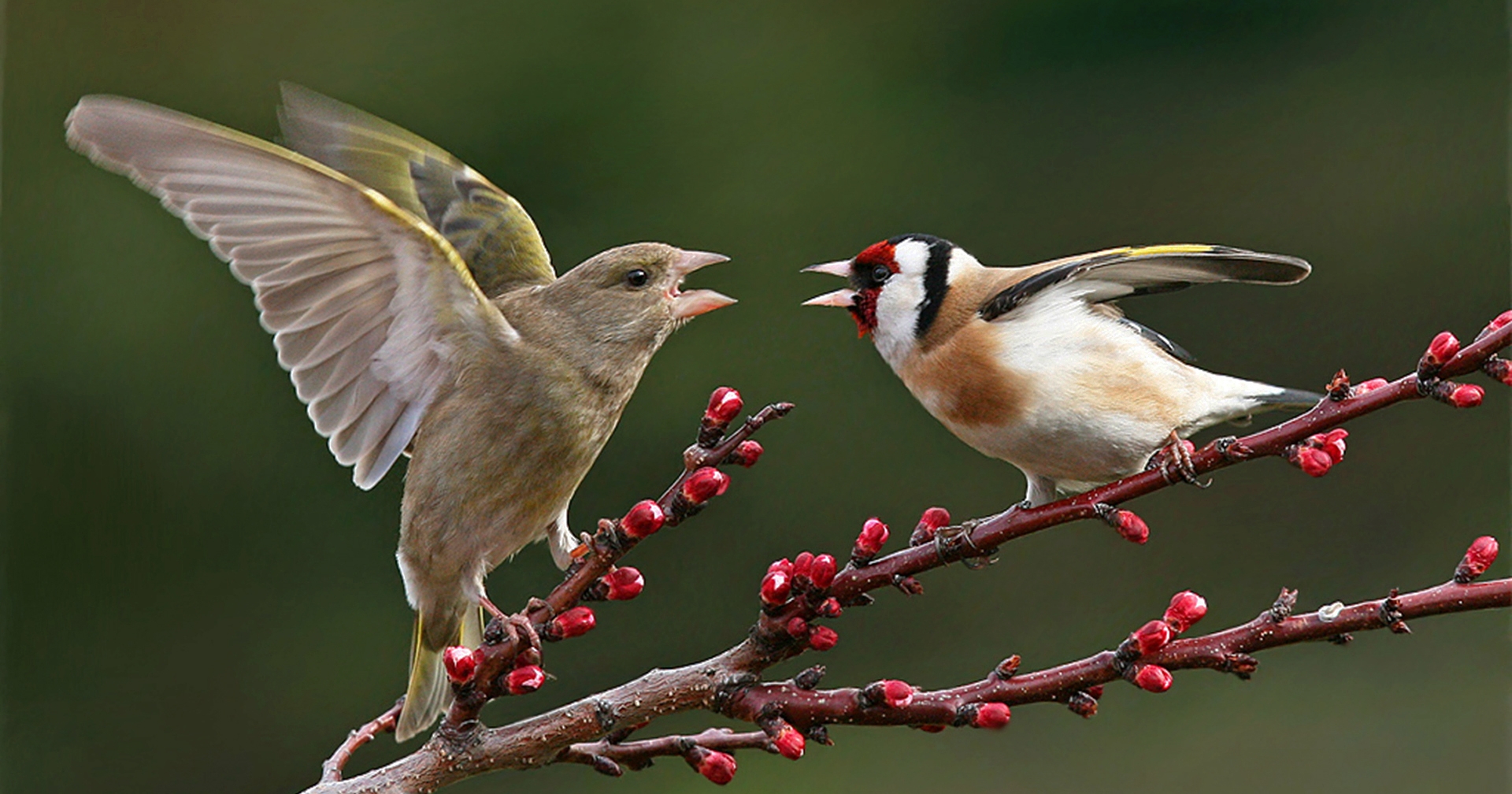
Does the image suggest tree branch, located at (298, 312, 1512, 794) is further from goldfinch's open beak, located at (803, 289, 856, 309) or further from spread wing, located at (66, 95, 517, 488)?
spread wing, located at (66, 95, 517, 488)

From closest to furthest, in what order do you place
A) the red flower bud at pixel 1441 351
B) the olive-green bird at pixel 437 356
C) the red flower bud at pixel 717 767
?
the red flower bud at pixel 1441 351, the red flower bud at pixel 717 767, the olive-green bird at pixel 437 356

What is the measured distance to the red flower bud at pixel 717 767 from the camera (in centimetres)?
157

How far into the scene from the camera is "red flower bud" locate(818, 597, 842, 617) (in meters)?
1.54

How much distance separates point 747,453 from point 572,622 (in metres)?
0.25

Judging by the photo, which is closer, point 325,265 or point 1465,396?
point 1465,396

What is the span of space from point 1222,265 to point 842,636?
389cm

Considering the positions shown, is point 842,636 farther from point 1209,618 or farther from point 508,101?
point 508,101

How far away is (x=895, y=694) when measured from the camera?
1485mm

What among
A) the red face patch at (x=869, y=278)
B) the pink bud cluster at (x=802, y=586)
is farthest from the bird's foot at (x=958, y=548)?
the red face patch at (x=869, y=278)

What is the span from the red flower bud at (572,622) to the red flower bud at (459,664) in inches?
4.0

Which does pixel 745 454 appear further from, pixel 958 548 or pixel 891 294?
pixel 891 294

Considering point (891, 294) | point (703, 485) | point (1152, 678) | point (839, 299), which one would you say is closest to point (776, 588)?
point (703, 485)

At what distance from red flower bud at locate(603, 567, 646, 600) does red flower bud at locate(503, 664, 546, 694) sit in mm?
115

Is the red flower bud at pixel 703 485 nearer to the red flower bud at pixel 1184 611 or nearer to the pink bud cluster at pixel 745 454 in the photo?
the pink bud cluster at pixel 745 454
